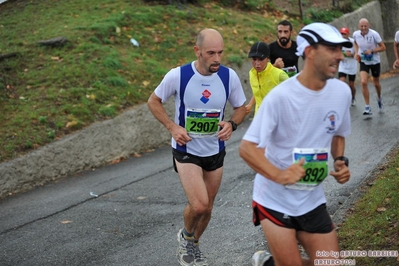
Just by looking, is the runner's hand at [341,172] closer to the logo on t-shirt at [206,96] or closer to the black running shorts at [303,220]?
the black running shorts at [303,220]

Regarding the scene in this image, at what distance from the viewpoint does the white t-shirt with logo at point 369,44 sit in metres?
14.8

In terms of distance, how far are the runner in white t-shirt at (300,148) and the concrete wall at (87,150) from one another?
692 centimetres

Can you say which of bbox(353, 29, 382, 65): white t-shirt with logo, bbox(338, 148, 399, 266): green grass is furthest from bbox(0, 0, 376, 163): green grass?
bbox(338, 148, 399, 266): green grass

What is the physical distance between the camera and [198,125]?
6.30 meters

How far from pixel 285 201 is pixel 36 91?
945 cm

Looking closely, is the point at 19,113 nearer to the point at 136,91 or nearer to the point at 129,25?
the point at 136,91

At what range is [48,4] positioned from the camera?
17.9 m

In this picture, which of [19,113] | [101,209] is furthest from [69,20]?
[101,209]

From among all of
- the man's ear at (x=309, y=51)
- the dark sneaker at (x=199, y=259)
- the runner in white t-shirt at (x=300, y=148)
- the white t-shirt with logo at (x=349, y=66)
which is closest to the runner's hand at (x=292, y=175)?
the runner in white t-shirt at (x=300, y=148)

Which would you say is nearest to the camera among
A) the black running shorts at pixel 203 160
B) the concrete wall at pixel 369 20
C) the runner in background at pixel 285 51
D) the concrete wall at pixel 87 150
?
the black running shorts at pixel 203 160

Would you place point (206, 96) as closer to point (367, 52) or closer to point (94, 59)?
point (94, 59)

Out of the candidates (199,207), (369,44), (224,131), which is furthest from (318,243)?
(369,44)

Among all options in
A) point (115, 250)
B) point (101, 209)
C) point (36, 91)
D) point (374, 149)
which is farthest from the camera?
point (36, 91)

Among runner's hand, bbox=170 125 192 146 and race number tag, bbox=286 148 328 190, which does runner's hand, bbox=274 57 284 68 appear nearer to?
runner's hand, bbox=170 125 192 146
